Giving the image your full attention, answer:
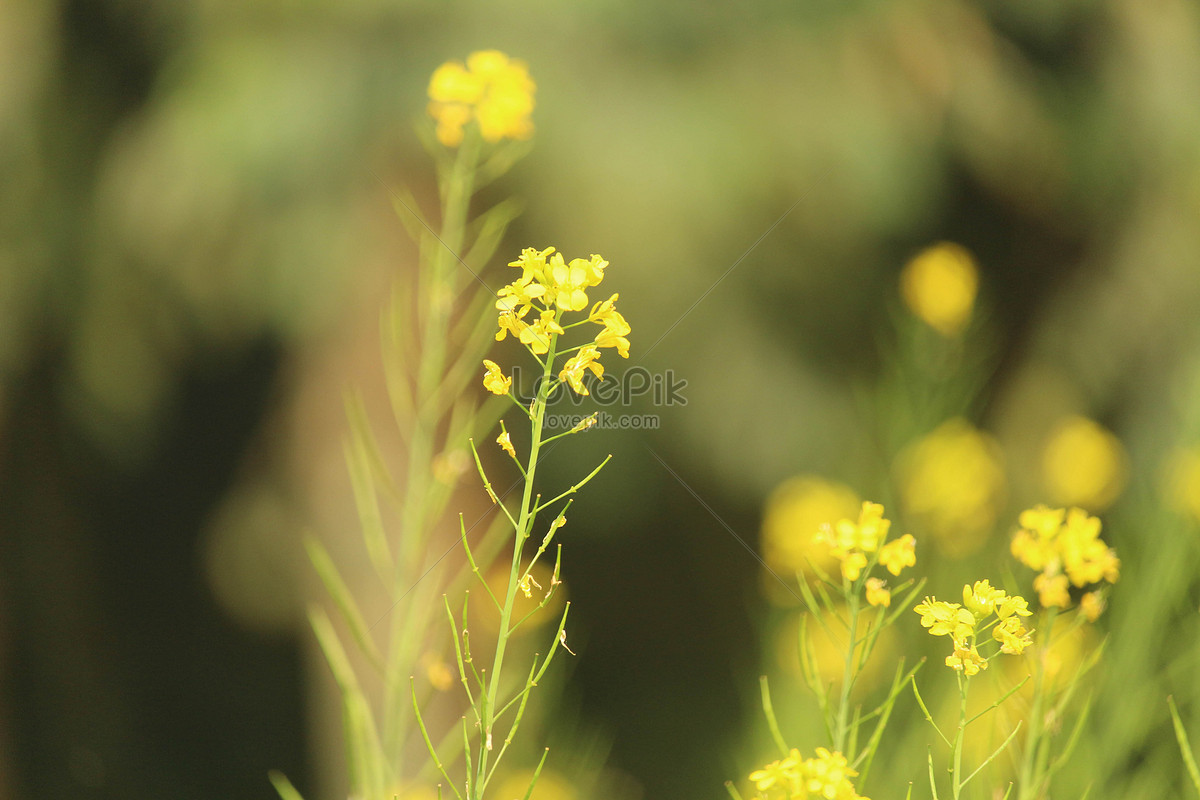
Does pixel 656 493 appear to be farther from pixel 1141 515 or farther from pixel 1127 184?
pixel 1127 184

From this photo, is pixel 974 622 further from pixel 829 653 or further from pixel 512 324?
pixel 829 653

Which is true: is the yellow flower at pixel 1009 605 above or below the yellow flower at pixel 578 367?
below

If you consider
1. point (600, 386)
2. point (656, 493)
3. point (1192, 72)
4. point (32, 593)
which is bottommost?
point (32, 593)

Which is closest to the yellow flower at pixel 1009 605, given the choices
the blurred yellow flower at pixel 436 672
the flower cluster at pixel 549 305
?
the flower cluster at pixel 549 305

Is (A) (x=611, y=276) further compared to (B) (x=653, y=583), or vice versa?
(B) (x=653, y=583)

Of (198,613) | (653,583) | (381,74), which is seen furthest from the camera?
(653,583)

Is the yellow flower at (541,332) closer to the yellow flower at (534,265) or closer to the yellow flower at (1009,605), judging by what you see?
the yellow flower at (534,265)

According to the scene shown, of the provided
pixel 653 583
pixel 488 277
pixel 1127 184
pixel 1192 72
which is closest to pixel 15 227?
pixel 488 277

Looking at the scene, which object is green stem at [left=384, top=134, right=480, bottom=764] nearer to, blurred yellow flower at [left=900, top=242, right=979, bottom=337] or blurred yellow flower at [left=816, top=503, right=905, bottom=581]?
blurred yellow flower at [left=816, top=503, right=905, bottom=581]
